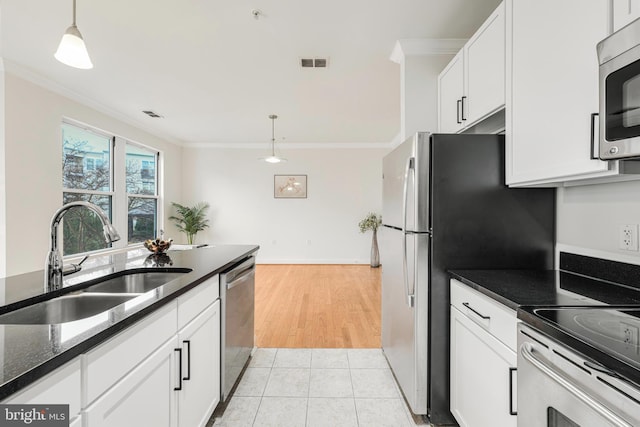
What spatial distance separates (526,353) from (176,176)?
23.4 feet

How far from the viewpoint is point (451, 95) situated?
7.70ft

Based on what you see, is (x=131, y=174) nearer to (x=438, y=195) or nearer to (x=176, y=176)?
(x=176, y=176)

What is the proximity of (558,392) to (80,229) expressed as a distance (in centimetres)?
526

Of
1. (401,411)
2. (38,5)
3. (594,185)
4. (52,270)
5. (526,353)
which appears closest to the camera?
(526,353)

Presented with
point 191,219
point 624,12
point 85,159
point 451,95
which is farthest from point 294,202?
point 624,12

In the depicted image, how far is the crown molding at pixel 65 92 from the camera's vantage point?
321 cm

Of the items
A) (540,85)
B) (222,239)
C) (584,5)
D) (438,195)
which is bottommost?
(222,239)

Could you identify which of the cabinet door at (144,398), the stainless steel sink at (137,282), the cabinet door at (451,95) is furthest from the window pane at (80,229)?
the cabinet door at (451,95)

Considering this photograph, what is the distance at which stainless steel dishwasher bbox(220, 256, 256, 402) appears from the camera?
6.25 feet

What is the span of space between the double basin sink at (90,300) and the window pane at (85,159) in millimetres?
3277

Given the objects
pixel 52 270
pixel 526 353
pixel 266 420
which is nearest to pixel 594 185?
pixel 526 353

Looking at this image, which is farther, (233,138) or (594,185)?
(233,138)

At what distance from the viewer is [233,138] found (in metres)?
6.57

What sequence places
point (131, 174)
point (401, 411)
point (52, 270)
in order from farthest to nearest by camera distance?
point (131, 174) < point (401, 411) < point (52, 270)
